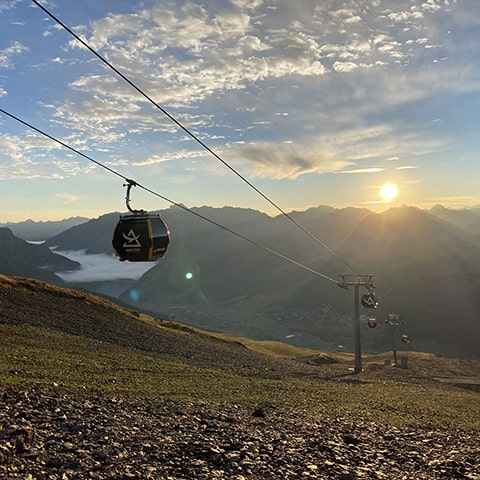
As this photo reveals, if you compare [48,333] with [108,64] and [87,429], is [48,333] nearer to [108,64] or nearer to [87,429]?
[87,429]

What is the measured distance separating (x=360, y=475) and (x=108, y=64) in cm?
1217

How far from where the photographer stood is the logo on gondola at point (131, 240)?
17.1m

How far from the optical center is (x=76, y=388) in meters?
18.2

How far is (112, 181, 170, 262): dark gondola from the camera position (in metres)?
17.1

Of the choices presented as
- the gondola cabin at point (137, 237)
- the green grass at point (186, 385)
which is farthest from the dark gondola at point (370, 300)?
the gondola cabin at point (137, 237)

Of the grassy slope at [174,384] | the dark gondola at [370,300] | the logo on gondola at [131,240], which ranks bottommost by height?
the grassy slope at [174,384]

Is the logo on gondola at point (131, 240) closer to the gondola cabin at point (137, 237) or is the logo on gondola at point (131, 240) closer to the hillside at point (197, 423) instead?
the gondola cabin at point (137, 237)

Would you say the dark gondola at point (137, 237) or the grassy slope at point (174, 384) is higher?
the dark gondola at point (137, 237)

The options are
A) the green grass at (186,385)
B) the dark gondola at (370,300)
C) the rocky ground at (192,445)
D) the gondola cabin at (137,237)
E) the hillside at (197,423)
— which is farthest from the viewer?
the dark gondola at (370,300)

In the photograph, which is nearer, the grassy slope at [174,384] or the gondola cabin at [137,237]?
the gondola cabin at [137,237]

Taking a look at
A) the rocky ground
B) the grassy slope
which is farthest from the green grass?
the rocky ground

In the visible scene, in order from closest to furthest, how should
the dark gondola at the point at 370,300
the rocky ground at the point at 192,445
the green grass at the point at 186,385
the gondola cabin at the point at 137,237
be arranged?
the rocky ground at the point at 192,445
the gondola cabin at the point at 137,237
the green grass at the point at 186,385
the dark gondola at the point at 370,300

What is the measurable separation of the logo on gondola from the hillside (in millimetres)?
5632

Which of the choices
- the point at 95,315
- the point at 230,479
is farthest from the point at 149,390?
the point at 95,315
